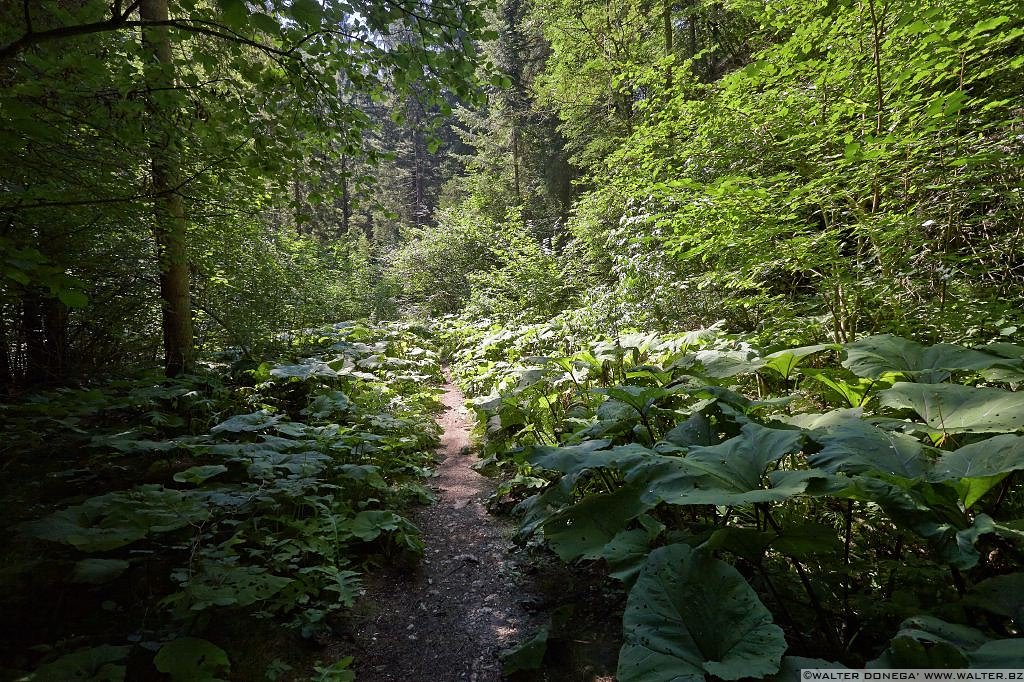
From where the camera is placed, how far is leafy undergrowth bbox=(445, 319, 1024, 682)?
4.38ft

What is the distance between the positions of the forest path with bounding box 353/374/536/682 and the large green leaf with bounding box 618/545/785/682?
124 cm

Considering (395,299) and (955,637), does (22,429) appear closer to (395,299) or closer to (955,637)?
(955,637)

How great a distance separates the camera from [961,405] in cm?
194

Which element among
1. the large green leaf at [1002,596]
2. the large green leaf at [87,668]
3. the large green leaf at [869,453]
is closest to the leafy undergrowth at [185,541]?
the large green leaf at [87,668]

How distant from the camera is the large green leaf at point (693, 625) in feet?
4.07

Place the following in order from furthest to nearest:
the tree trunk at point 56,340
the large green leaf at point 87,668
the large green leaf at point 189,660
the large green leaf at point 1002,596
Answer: the tree trunk at point 56,340 → the large green leaf at point 189,660 → the large green leaf at point 87,668 → the large green leaf at point 1002,596

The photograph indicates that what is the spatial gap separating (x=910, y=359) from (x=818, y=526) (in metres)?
1.37

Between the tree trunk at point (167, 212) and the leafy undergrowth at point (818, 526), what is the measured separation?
3.31 m

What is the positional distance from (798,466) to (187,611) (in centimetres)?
346

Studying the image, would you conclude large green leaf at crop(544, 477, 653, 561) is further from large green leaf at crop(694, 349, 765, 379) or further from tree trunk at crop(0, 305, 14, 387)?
tree trunk at crop(0, 305, 14, 387)

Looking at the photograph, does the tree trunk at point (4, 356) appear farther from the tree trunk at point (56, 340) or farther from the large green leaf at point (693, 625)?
the large green leaf at point (693, 625)

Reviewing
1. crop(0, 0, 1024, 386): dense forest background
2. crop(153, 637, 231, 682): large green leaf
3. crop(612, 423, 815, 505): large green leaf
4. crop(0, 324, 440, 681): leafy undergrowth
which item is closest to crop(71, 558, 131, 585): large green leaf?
crop(0, 324, 440, 681): leafy undergrowth

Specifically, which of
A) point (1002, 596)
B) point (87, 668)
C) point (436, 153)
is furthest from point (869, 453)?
point (436, 153)

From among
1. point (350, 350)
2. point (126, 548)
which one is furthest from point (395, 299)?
point (126, 548)
